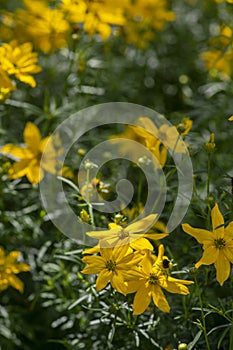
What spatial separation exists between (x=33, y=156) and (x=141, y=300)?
632 millimetres

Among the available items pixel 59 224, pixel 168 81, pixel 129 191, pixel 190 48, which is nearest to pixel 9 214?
pixel 59 224

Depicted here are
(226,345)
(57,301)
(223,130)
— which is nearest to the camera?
(226,345)

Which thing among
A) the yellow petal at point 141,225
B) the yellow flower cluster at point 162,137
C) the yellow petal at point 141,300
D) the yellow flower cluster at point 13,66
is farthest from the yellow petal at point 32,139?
the yellow petal at point 141,300

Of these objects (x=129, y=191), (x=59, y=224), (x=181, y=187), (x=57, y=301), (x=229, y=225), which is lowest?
(x=57, y=301)

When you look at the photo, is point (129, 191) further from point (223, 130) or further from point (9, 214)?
point (223, 130)

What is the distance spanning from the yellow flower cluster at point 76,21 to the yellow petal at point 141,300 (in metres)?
0.87

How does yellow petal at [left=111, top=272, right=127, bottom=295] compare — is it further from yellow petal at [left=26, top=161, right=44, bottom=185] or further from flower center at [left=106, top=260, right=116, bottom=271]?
yellow petal at [left=26, top=161, right=44, bottom=185]

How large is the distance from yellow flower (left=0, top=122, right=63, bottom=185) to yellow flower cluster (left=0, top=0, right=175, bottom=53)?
13.9 inches

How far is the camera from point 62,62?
7.68 ft

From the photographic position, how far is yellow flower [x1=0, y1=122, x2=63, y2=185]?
170 centimetres

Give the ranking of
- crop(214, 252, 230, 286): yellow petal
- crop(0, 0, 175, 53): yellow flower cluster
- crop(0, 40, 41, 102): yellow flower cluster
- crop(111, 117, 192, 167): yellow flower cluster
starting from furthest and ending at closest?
crop(0, 0, 175, 53): yellow flower cluster
crop(0, 40, 41, 102): yellow flower cluster
crop(111, 117, 192, 167): yellow flower cluster
crop(214, 252, 230, 286): yellow petal

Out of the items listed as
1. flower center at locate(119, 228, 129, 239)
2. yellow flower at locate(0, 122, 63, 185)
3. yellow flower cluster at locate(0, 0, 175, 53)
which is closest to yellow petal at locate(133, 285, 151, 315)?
flower center at locate(119, 228, 129, 239)

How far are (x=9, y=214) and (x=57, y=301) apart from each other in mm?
287

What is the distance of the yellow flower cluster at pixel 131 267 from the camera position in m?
1.26
